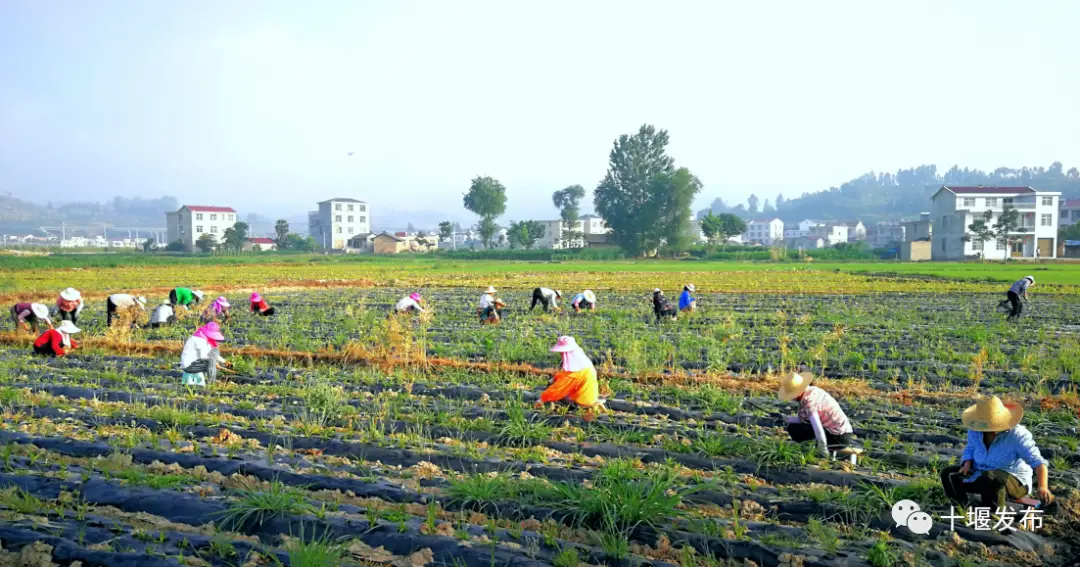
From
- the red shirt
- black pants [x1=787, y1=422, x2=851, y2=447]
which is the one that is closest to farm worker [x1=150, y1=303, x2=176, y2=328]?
the red shirt

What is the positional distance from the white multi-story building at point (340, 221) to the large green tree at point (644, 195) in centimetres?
4197

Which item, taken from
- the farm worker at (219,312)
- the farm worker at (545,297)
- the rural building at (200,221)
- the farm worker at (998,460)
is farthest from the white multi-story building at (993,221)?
the rural building at (200,221)

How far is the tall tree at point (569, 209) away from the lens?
75.7 meters

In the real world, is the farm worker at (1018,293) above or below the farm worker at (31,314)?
above

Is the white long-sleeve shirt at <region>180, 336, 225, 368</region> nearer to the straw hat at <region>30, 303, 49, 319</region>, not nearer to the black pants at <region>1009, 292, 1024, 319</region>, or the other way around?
the straw hat at <region>30, 303, 49, 319</region>

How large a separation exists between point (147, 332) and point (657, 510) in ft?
36.4

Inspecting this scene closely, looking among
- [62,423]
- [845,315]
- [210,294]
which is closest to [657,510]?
[62,423]

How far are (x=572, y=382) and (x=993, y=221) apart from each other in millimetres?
59095

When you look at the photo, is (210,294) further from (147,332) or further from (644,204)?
(644,204)

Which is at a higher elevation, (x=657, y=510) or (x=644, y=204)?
(x=644, y=204)

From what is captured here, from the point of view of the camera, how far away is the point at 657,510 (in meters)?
4.13

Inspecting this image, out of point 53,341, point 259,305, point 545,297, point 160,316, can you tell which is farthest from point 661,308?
point 53,341

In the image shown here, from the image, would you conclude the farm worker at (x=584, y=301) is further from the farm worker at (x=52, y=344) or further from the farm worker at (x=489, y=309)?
the farm worker at (x=52, y=344)

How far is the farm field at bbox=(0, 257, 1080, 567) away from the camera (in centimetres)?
390
